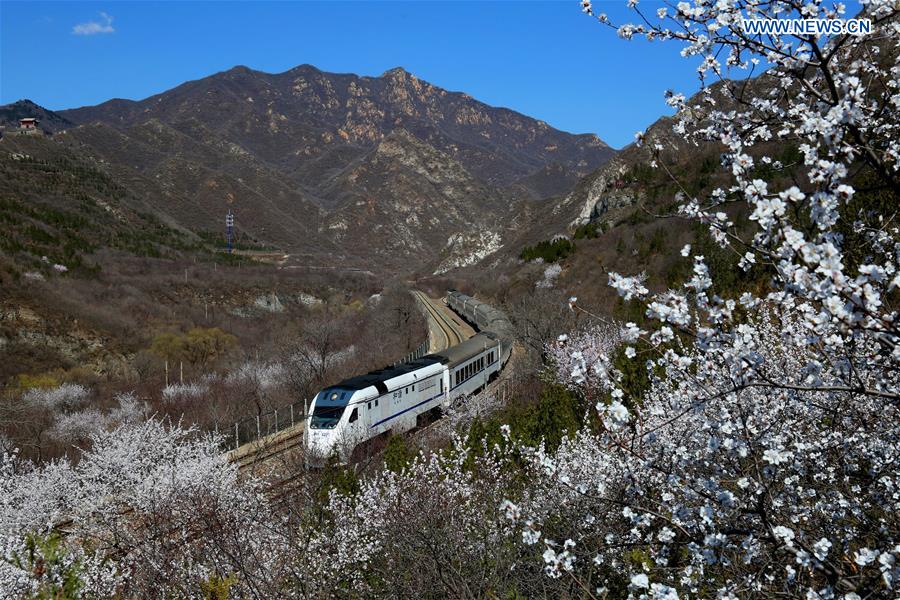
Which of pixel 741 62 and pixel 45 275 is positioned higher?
pixel 741 62

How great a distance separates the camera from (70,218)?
83500mm

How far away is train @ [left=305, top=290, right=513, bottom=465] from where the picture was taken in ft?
65.6

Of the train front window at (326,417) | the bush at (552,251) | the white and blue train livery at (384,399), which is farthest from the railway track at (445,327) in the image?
the train front window at (326,417)

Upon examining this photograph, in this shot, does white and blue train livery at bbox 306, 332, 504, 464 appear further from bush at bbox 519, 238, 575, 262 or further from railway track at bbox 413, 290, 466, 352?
bush at bbox 519, 238, 575, 262

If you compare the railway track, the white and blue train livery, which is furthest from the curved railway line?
the railway track

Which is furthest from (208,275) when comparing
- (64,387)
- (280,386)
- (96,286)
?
(280,386)

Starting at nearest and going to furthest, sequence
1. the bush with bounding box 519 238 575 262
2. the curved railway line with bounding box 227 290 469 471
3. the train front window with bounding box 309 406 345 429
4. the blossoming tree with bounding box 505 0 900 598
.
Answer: the blossoming tree with bounding box 505 0 900 598
the train front window with bounding box 309 406 345 429
the curved railway line with bounding box 227 290 469 471
the bush with bounding box 519 238 575 262

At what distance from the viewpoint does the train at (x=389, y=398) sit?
65.6 feet

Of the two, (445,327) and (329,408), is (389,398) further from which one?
(445,327)

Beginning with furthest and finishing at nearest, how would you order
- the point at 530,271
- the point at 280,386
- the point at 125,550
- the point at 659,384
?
the point at 530,271, the point at 280,386, the point at 125,550, the point at 659,384

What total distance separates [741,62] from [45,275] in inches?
2724

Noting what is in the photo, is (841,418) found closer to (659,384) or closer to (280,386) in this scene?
(659,384)

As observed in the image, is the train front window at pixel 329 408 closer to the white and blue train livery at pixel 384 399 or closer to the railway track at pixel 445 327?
the white and blue train livery at pixel 384 399

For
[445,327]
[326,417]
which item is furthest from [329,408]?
[445,327]
